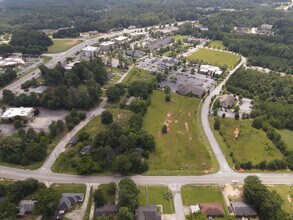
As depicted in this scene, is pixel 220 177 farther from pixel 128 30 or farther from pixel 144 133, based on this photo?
pixel 128 30

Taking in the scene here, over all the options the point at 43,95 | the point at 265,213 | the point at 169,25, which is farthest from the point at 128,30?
the point at 265,213

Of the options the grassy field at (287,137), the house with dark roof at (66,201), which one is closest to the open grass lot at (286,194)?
the grassy field at (287,137)

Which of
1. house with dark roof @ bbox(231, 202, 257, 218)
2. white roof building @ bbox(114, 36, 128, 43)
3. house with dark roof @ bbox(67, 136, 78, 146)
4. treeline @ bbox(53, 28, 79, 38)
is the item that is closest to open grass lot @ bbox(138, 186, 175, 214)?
house with dark roof @ bbox(231, 202, 257, 218)

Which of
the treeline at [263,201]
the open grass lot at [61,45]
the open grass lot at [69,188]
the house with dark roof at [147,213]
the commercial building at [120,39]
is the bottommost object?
the open grass lot at [61,45]

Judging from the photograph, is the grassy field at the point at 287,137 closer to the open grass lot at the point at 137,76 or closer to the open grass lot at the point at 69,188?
the open grass lot at the point at 137,76

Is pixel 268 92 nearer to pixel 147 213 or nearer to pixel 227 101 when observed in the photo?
pixel 227 101

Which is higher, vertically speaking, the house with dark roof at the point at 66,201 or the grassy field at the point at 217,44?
the house with dark roof at the point at 66,201

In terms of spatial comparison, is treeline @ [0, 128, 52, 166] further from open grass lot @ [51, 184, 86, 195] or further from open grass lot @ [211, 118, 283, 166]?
open grass lot @ [211, 118, 283, 166]
